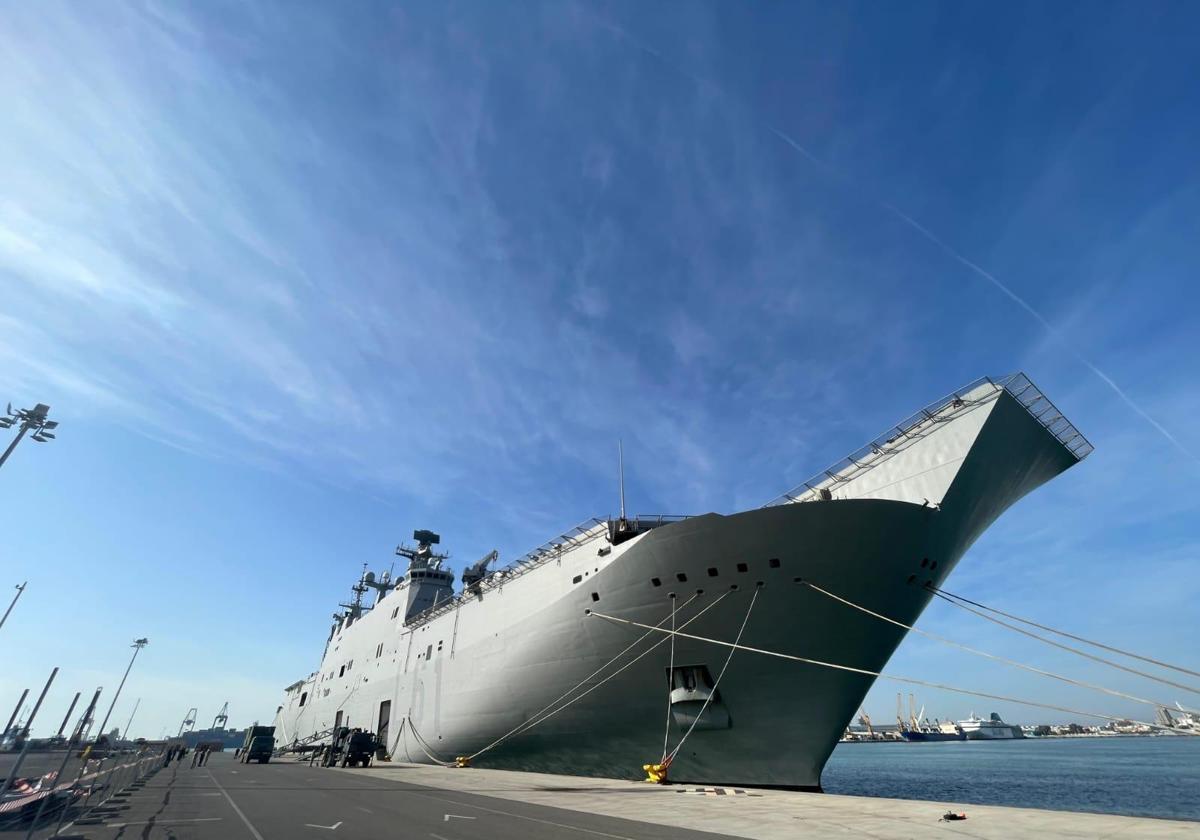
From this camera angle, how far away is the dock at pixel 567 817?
7902 millimetres

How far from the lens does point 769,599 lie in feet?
45.2

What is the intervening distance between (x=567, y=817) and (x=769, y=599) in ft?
21.9

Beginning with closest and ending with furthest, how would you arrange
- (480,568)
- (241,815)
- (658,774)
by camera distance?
(241,815), (658,774), (480,568)

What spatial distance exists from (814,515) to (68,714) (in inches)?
536

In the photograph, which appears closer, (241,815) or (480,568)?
(241,815)

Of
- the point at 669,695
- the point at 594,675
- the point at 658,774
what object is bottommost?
the point at 658,774

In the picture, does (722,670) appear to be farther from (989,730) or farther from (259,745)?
(989,730)

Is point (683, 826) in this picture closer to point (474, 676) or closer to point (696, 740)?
point (696, 740)

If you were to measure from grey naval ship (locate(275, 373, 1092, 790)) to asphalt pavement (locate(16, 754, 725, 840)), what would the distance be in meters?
4.48

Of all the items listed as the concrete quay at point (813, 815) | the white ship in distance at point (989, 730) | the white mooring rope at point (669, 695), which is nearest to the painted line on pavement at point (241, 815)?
the concrete quay at point (813, 815)

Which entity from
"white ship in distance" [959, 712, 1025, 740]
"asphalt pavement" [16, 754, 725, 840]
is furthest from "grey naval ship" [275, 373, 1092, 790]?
"white ship in distance" [959, 712, 1025, 740]

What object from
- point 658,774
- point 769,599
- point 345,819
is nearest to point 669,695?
point 658,774

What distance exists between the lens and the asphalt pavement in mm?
8219

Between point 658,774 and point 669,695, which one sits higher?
point 669,695
